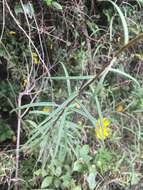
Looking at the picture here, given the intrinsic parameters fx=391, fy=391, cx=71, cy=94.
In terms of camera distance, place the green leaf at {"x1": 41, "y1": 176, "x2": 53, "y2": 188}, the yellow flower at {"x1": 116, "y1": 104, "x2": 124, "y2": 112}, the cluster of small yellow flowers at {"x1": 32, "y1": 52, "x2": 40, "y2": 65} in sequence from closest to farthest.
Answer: the green leaf at {"x1": 41, "y1": 176, "x2": 53, "y2": 188}
the cluster of small yellow flowers at {"x1": 32, "y1": 52, "x2": 40, "y2": 65}
the yellow flower at {"x1": 116, "y1": 104, "x2": 124, "y2": 112}

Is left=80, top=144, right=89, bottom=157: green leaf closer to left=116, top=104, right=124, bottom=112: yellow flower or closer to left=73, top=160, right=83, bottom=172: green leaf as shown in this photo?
left=73, top=160, right=83, bottom=172: green leaf

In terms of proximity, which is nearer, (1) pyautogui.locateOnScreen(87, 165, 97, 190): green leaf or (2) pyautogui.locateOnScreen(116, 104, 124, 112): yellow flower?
(1) pyautogui.locateOnScreen(87, 165, 97, 190): green leaf

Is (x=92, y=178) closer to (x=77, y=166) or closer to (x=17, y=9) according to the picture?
(x=77, y=166)

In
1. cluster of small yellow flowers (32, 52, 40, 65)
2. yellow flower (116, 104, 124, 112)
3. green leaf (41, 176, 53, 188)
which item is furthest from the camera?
yellow flower (116, 104, 124, 112)

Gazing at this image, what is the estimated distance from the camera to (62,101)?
1793 millimetres

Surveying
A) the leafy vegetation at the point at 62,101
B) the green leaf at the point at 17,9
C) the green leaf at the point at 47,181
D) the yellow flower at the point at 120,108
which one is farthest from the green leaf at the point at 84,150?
the green leaf at the point at 17,9

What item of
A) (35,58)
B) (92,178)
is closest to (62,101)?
(35,58)

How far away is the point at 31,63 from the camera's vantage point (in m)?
1.80

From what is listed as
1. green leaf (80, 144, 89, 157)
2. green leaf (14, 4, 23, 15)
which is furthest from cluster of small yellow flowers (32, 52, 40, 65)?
green leaf (80, 144, 89, 157)

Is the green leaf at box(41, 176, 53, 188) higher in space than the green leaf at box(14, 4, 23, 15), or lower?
lower

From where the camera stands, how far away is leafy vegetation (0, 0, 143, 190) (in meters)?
1.66

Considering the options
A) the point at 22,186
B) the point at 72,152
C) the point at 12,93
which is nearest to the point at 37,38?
the point at 12,93

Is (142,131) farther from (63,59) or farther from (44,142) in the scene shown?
(44,142)

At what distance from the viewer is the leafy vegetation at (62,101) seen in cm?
166
